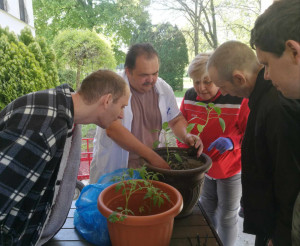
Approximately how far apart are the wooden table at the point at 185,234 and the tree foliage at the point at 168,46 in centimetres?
1214

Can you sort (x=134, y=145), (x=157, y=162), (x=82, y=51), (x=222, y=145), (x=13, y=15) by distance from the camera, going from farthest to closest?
(x=13, y=15) < (x=82, y=51) < (x=222, y=145) < (x=134, y=145) < (x=157, y=162)

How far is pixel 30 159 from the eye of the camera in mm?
862

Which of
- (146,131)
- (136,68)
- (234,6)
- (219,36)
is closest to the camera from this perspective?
(136,68)

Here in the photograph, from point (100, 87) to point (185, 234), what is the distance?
2.52 ft

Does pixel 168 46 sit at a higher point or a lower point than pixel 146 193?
higher

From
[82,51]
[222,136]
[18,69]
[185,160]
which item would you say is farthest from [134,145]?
[82,51]

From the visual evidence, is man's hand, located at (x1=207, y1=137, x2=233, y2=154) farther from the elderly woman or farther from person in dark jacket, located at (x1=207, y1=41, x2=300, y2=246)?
person in dark jacket, located at (x1=207, y1=41, x2=300, y2=246)

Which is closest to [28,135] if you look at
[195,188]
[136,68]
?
[195,188]

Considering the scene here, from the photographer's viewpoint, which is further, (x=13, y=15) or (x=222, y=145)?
(x=13, y=15)

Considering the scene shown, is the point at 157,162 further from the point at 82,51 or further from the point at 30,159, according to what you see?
the point at 82,51

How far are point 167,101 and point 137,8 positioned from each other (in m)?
11.4

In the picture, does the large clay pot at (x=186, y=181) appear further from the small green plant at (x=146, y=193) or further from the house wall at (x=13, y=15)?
the house wall at (x=13, y=15)

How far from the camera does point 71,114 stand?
3.43ft

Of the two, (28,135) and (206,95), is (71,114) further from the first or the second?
(206,95)
